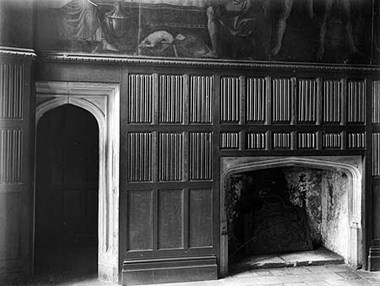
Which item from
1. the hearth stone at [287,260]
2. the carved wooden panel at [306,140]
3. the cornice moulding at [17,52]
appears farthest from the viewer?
the hearth stone at [287,260]

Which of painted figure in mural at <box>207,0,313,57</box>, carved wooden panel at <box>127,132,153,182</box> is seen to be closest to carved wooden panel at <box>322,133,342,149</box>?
painted figure in mural at <box>207,0,313,57</box>

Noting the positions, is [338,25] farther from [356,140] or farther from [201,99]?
[201,99]

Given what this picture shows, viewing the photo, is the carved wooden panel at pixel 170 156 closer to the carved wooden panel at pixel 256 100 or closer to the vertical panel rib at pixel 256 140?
the vertical panel rib at pixel 256 140

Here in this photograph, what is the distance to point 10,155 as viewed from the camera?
4812 mm

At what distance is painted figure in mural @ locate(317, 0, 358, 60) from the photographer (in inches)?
223

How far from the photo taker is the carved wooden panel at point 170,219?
5.23 metres

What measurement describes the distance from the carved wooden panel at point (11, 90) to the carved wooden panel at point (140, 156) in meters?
1.43

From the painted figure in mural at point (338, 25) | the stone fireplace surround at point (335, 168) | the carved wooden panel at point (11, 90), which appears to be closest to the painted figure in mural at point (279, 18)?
the painted figure in mural at point (338, 25)

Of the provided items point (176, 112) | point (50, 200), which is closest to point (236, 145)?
point (176, 112)

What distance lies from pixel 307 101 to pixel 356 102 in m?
0.77

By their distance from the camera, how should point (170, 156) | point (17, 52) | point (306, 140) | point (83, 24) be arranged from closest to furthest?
point (17, 52) < point (83, 24) < point (170, 156) < point (306, 140)

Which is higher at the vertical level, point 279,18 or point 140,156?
point 279,18

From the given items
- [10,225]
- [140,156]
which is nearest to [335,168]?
[140,156]

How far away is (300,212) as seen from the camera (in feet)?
20.9
